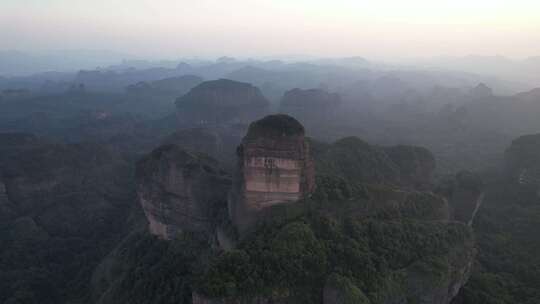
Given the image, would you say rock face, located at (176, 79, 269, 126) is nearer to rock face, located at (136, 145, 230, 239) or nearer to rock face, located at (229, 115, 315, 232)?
rock face, located at (136, 145, 230, 239)

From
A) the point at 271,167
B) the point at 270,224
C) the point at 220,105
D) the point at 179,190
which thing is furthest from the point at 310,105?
the point at 270,224

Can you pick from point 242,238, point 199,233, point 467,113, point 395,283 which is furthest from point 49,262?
point 467,113

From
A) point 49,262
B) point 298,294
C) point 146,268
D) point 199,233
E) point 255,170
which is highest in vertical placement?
point 255,170

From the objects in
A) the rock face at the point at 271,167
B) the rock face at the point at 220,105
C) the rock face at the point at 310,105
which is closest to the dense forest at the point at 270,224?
the rock face at the point at 271,167

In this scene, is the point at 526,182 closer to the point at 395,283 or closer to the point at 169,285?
the point at 395,283

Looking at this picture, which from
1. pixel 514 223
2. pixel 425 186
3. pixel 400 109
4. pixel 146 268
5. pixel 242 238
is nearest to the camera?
pixel 242 238

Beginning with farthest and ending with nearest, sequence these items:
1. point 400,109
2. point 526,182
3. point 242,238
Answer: point 400,109, point 526,182, point 242,238

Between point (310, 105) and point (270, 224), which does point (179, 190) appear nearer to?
point (270, 224)
